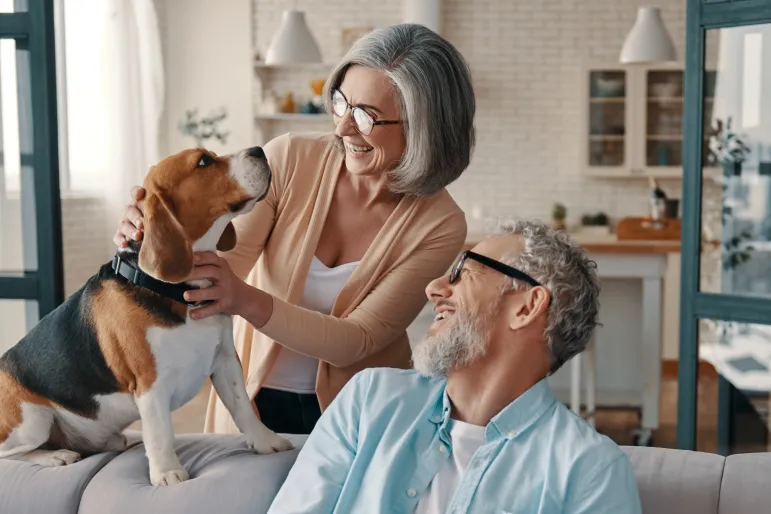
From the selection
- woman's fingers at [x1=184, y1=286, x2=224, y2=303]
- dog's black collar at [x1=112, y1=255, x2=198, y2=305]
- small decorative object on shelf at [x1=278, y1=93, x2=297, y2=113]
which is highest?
small decorative object on shelf at [x1=278, y1=93, x2=297, y2=113]

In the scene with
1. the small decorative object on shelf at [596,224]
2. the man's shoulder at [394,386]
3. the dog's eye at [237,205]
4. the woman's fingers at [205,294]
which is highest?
the dog's eye at [237,205]

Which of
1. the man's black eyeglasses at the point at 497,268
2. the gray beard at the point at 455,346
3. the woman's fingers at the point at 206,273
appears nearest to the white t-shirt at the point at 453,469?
the gray beard at the point at 455,346

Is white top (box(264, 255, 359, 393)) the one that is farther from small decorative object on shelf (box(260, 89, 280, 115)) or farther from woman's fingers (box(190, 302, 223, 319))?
small decorative object on shelf (box(260, 89, 280, 115))

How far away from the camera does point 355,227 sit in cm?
209

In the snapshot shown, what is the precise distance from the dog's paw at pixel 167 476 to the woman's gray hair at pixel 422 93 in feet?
2.40

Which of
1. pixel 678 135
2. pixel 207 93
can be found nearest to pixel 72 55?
pixel 207 93

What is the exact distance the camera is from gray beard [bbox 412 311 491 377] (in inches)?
65.2

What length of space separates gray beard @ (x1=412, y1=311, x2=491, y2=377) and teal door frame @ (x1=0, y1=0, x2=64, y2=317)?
1.13 m

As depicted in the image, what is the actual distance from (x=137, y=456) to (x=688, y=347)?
1.42 metres

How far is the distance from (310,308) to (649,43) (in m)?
5.14

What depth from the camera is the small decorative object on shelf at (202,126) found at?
747 centimetres

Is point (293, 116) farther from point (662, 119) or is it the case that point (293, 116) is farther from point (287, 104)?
point (662, 119)

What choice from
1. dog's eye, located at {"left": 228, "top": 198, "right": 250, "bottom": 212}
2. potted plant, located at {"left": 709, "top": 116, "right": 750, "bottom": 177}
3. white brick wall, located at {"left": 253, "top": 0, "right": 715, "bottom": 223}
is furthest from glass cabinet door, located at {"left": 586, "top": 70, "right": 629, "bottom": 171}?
dog's eye, located at {"left": 228, "top": 198, "right": 250, "bottom": 212}

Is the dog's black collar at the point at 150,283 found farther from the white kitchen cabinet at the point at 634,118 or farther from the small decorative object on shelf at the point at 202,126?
the white kitchen cabinet at the point at 634,118
